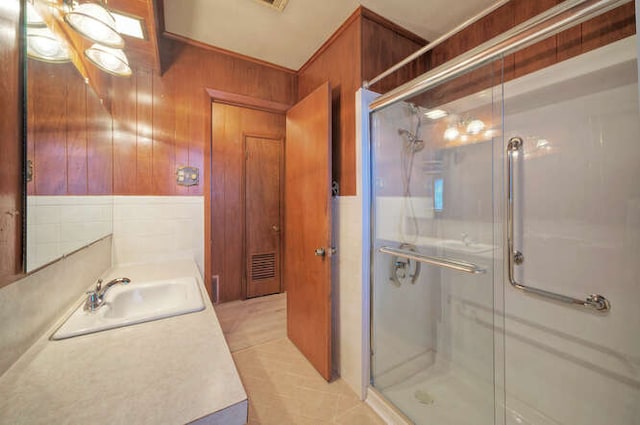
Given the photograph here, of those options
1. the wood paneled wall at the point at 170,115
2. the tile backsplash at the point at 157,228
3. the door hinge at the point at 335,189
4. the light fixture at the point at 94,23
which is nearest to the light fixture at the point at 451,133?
the door hinge at the point at 335,189

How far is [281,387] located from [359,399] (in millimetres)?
512

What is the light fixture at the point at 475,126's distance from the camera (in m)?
1.57

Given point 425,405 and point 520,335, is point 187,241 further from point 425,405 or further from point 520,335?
point 520,335

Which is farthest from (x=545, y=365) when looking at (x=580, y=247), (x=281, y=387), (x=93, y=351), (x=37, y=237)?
(x=37, y=237)

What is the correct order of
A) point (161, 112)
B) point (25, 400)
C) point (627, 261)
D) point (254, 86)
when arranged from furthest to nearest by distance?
1. point (254, 86)
2. point (161, 112)
3. point (627, 261)
4. point (25, 400)

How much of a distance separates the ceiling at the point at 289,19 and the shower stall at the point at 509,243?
1.55 ft

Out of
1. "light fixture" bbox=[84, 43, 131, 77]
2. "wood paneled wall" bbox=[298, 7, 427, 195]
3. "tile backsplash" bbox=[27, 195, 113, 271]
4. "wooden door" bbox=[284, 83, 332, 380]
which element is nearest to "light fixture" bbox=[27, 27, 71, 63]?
"light fixture" bbox=[84, 43, 131, 77]

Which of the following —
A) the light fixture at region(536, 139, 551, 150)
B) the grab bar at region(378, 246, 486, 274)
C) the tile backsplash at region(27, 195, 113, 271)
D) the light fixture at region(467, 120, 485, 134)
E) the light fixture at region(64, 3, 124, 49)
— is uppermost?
the light fixture at region(64, 3, 124, 49)

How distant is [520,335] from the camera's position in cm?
139

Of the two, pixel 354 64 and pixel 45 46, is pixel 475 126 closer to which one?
pixel 354 64

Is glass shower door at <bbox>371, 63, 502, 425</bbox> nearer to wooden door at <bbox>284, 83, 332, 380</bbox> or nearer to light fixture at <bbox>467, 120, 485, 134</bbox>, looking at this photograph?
light fixture at <bbox>467, 120, 485, 134</bbox>

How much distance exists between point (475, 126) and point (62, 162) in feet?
Answer: 7.35

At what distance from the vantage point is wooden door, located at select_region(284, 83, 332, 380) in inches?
63.1

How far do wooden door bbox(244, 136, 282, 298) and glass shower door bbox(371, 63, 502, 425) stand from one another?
1.61 metres
